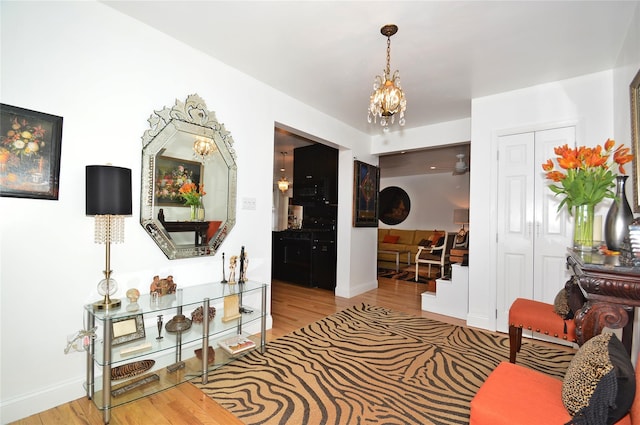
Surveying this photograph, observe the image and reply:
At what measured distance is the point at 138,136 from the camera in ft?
7.29

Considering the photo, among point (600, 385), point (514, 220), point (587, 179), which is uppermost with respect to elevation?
point (587, 179)

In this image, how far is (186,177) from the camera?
8.21 ft

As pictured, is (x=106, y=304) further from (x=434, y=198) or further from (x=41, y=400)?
(x=434, y=198)

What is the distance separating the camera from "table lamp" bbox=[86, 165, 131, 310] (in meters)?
1.78

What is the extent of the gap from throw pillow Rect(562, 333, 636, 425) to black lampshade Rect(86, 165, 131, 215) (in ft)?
8.11

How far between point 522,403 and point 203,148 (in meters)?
2.75

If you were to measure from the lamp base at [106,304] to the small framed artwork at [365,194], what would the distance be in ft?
11.1

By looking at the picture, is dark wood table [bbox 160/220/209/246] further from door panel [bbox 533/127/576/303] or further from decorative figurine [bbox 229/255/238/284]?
door panel [bbox 533/127/576/303]

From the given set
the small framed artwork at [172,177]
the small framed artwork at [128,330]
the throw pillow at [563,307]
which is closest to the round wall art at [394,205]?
the throw pillow at [563,307]

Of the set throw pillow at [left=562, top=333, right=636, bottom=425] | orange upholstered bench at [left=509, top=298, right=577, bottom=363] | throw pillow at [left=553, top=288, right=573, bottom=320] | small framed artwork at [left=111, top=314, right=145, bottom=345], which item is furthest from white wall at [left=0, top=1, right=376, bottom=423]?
throw pillow at [left=553, top=288, right=573, bottom=320]

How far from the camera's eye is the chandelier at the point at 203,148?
101 inches

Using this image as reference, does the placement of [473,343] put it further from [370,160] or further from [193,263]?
[370,160]

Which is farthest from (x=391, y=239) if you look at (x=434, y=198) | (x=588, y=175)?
(x=588, y=175)

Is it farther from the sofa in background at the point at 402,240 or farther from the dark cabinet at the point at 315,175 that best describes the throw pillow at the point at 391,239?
the dark cabinet at the point at 315,175
